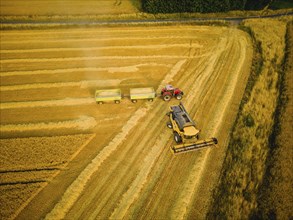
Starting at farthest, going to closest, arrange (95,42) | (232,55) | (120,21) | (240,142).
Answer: (120,21)
(95,42)
(232,55)
(240,142)

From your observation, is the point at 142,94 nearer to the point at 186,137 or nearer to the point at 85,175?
the point at 186,137

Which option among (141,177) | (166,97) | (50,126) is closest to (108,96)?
(166,97)

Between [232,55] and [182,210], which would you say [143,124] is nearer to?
[182,210]

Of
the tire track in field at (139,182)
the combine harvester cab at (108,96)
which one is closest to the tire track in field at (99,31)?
the combine harvester cab at (108,96)

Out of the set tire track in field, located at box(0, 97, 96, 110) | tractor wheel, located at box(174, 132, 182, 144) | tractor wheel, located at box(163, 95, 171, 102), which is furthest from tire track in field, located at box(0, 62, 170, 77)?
tractor wheel, located at box(174, 132, 182, 144)

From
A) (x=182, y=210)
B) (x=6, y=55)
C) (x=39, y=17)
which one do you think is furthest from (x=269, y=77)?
(x=39, y=17)
